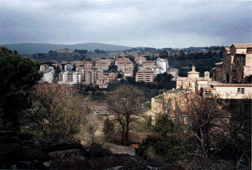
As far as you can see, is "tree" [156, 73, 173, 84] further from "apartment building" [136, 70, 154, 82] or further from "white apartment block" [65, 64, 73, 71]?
"white apartment block" [65, 64, 73, 71]

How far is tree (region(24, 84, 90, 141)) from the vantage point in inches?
346

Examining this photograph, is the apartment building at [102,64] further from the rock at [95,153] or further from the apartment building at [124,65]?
the rock at [95,153]

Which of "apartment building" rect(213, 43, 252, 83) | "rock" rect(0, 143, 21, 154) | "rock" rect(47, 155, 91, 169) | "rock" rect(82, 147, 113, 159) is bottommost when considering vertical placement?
"rock" rect(82, 147, 113, 159)

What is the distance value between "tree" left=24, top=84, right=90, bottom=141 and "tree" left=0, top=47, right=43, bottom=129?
1.37 meters

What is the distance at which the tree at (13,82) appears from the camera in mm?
7958

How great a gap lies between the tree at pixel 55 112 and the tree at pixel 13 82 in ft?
4.49

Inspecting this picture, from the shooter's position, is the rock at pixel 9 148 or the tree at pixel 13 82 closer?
the rock at pixel 9 148

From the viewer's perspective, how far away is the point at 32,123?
10984 mm

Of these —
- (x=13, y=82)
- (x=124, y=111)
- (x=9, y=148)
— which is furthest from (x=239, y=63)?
(x=9, y=148)

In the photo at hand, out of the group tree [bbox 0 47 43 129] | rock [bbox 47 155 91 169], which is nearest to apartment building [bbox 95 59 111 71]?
tree [bbox 0 47 43 129]

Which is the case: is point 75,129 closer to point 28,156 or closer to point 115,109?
point 115,109

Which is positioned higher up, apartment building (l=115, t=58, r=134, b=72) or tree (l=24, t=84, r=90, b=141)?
apartment building (l=115, t=58, r=134, b=72)

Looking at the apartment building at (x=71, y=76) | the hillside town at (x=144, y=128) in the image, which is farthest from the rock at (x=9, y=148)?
the apartment building at (x=71, y=76)

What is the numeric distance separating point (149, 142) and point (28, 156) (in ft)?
32.3
